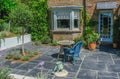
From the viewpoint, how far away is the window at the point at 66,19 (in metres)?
14.6

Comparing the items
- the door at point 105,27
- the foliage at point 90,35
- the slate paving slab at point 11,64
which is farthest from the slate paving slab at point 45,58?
the door at point 105,27

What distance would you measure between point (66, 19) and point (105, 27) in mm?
3103

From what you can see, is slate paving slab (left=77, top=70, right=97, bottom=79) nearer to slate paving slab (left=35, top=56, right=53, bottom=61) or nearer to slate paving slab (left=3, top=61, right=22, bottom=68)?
slate paving slab (left=35, top=56, right=53, bottom=61)

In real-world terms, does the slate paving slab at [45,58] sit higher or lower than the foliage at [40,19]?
lower

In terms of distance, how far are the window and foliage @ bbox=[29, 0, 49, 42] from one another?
84 centimetres

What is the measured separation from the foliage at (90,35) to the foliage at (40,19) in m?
3.28

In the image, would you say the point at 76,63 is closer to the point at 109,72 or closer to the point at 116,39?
the point at 109,72

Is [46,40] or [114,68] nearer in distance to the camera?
[114,68]

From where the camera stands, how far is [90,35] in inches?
528

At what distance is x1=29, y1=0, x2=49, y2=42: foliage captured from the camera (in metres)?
15.2

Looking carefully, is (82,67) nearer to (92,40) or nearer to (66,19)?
(92,40)

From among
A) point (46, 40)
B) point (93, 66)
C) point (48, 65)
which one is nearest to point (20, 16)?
Result: point (48, 65)

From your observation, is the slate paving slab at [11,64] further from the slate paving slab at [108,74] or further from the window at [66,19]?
the window at [66,19]

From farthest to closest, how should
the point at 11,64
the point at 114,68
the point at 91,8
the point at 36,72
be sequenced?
the point at 91,8, the point at 11,64, the point at 114,68, the point at 36,72
